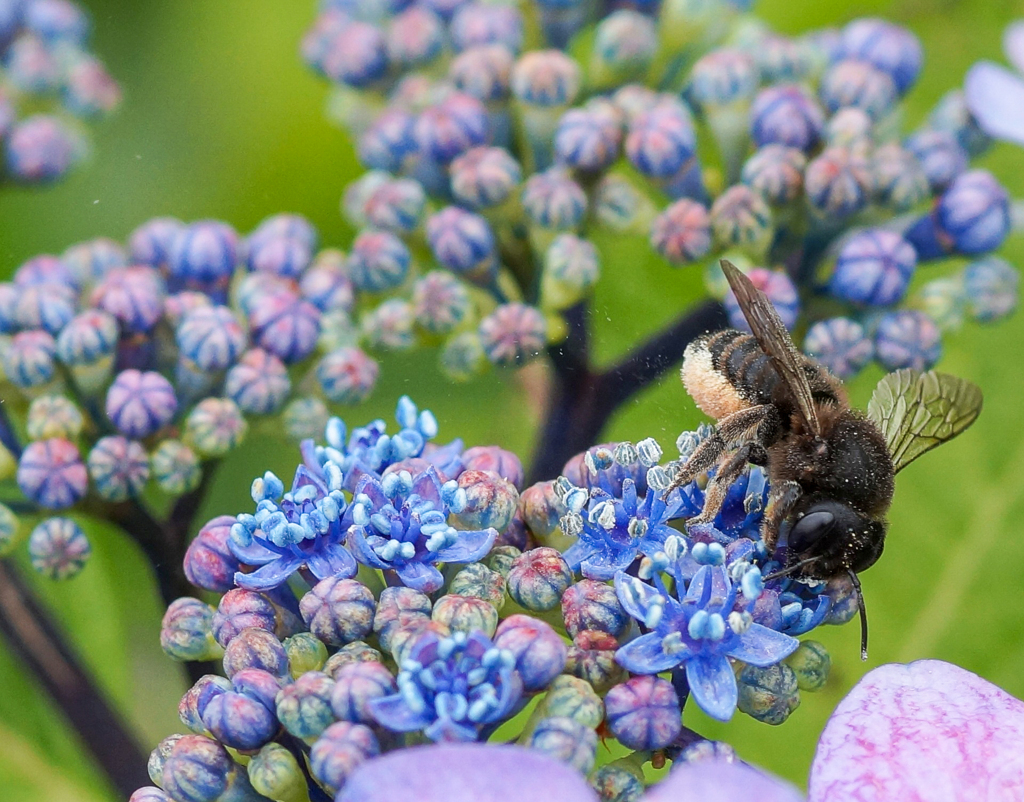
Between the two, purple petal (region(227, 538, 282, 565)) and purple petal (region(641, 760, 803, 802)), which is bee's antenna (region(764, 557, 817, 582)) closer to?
purple petal (region(641, 760, 803, 802))

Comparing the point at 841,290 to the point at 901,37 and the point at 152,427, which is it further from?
the point at 152,427

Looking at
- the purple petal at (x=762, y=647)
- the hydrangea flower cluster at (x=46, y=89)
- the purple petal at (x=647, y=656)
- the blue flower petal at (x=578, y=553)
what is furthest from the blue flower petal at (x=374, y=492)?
the hydrangea flower cluster at (x=46, y=89)

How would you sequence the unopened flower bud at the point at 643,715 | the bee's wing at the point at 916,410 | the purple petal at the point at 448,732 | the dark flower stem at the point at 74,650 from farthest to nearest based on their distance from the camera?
the dark flower stem at the point at 74,650, the bee's wing at the point at 916,410, the unopened flower bud at the point at 643,715, the purple petal at the point at 448,732

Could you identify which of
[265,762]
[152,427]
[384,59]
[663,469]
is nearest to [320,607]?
[265,762]

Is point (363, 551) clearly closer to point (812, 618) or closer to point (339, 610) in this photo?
point (339, 610)

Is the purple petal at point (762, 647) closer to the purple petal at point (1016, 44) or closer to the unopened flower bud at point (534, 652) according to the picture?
the unopened flower bud at point (534, 652)

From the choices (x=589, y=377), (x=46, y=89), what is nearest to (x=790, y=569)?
(x=589, y=377)
